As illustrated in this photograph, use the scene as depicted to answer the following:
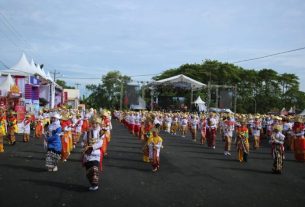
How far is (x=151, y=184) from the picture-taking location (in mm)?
9508

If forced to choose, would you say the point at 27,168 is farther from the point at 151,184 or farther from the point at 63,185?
the point at 151,184

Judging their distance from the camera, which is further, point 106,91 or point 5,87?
point 106,91

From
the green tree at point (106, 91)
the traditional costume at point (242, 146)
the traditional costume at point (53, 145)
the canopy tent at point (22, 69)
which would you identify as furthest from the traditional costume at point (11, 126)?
the green tree at point (106, 91)

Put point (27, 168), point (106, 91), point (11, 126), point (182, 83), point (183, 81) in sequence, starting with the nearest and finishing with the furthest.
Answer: point (27, 168), point (11, 126), point (183, 81), point (182, 83), point (106, 91)

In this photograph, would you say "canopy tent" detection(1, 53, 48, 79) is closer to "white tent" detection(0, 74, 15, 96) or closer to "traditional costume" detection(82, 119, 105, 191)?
"white tent" detection(0, 74, 15, 96)

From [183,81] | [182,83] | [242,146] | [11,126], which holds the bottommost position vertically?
Answer: [242,146]

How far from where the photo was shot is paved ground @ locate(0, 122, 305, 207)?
306 inches

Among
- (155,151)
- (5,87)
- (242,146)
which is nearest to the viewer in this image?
(155,151)

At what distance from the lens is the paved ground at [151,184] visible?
306 inches

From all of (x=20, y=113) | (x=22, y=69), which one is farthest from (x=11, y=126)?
(x=22, y=69)

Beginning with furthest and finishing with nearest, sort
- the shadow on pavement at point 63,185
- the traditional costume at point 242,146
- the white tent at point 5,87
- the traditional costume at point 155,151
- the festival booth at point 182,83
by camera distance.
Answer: the festival booth at point 182,83
the white tent at point 5,87
the traditional costume at point 242,146
the traditional costume at point 155,151
the shadow on pavement at point 63,185

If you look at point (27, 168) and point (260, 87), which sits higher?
point (260, 87)

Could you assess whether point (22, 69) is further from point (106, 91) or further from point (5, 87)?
point (106, 91)

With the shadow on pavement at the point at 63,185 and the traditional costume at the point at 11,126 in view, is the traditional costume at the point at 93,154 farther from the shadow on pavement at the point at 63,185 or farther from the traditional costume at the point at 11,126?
the traditional costume at the point at 11,126
